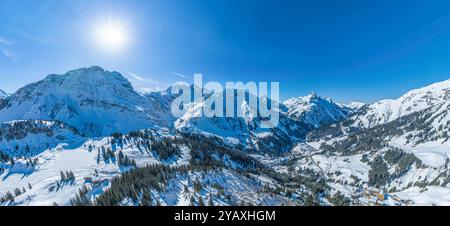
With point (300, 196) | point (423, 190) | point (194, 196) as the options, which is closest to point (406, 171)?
point (423, 190)

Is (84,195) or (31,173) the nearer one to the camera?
(84,195)

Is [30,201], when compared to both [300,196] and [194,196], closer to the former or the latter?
[194,196]

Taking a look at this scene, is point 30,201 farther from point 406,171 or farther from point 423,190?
point 406,171

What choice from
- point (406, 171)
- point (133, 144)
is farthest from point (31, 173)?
point (406, 171)

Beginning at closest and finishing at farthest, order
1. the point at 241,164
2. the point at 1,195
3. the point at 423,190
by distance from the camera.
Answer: the point at 1,195 < the point at 423,190 < the point at 241,164

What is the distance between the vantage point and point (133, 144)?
151375 mm
